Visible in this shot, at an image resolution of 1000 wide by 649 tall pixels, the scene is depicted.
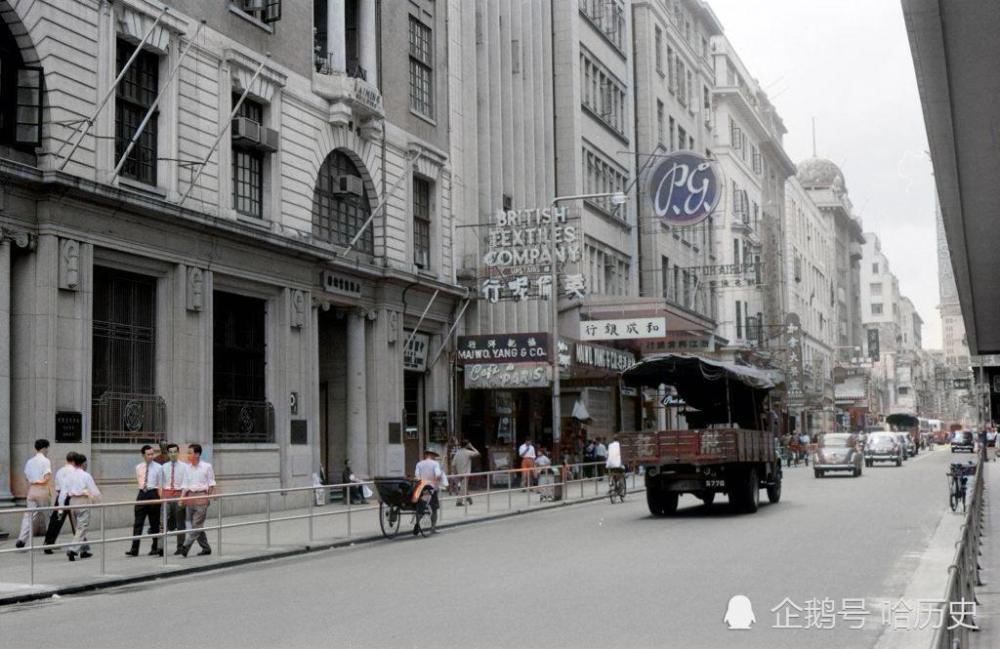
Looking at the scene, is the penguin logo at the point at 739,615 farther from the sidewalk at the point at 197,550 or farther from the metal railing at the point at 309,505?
the metal railing at the point at 309,505

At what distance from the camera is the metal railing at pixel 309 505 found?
1691 centimetres

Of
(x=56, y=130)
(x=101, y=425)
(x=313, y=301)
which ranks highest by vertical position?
(x=56, y=130)

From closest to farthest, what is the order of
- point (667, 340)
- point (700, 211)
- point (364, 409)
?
1. point (364, 409)
2. point (700, 211)
3. point (667, 340)

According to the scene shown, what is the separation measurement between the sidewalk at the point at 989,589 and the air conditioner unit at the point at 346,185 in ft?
56.7

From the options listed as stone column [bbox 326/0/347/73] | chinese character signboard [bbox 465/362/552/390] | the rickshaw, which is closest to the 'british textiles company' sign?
chinese character signboard [bbox 465/362/552/390]

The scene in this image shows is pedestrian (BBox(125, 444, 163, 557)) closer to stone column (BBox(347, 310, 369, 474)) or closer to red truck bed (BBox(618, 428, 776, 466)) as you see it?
red truck bed (BBox(618, 428, 776, 466))

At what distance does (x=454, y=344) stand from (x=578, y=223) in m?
10.5

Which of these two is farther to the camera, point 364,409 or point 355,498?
point 364,409

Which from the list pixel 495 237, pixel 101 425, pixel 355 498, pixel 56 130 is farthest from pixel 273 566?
pixel 495 237

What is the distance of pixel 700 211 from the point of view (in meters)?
43.7

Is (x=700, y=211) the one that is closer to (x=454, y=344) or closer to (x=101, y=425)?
(x=454, y=344)

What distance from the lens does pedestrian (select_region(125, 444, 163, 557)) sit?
59.7 feet

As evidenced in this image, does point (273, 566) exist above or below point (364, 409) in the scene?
below

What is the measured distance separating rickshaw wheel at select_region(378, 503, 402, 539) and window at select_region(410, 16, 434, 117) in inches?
695
